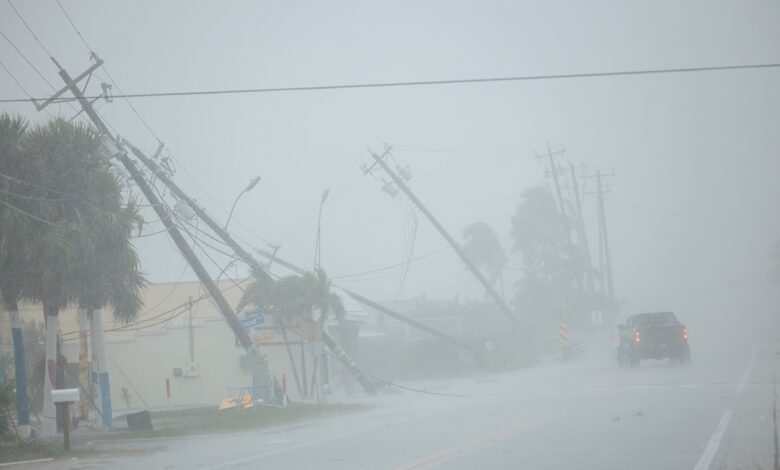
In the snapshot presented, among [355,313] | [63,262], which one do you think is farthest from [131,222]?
[355,313]

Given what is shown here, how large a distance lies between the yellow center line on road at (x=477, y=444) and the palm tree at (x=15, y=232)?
1195 centimetres

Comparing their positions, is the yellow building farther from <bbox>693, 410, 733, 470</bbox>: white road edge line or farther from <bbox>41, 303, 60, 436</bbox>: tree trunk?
<bbox>693, 410, 733, 470</bbox>: white road edge line

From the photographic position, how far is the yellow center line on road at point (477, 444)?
13228 millimetres

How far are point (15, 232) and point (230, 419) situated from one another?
8351 millimetres

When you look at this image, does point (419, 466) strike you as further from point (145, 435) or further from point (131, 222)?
point (131, 222)

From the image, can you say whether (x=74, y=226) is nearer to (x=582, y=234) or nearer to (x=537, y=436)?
(x=537, y=436)

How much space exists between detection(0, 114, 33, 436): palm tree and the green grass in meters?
2.58

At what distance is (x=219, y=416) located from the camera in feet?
90.0

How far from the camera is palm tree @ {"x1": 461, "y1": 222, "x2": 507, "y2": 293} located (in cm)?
10088

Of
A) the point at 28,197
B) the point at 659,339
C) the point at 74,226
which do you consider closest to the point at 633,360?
the point at 659,339

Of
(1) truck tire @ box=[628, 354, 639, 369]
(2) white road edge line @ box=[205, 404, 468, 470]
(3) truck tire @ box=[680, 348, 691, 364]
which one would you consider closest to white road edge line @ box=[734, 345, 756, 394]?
(3) truck tire @ box=[680, 348, 691, 364]

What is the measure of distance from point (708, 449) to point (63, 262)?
15.5 m

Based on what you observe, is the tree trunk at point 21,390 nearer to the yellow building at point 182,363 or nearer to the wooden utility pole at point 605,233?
the yellow building at point 182,363

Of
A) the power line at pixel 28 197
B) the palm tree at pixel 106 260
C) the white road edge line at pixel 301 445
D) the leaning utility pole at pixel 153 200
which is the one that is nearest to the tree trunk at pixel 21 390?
the palm tree at pixel 106 260
